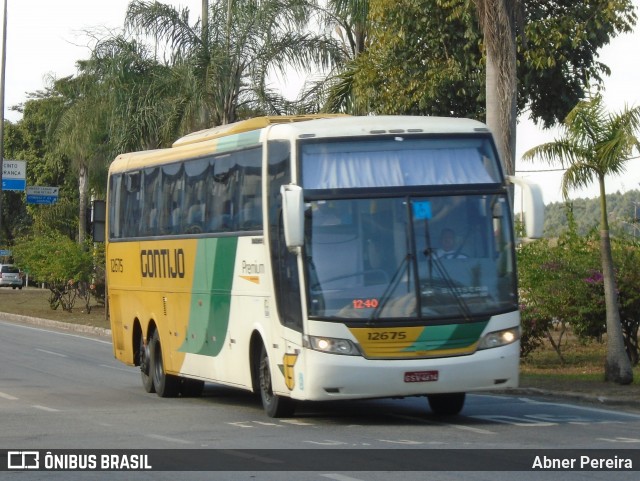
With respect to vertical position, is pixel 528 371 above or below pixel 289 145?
below

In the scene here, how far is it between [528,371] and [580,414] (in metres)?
6.75

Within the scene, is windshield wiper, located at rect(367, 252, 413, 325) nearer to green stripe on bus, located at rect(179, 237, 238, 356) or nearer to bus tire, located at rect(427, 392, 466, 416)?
bus tire, located at rect(427, 392, 466, 416)

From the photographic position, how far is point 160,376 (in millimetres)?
20219

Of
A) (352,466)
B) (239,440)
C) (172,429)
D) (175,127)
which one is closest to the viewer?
(352,466)

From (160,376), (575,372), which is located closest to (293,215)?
(160,376)

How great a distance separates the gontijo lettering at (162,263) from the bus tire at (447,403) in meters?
4.27

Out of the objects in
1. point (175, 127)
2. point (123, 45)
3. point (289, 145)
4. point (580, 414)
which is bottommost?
point (580, 414)

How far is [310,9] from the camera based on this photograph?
35406mm

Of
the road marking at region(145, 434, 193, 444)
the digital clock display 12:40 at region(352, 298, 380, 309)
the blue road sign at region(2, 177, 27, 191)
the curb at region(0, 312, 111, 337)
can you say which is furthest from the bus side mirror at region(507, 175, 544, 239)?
the blue road sign at region(2, 177, 27, 191)

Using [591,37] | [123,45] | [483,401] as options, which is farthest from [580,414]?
[123,45]

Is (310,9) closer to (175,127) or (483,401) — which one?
(175,127)

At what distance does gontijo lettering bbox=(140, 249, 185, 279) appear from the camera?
62.3 ft

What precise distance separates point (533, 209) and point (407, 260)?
4.62 ft

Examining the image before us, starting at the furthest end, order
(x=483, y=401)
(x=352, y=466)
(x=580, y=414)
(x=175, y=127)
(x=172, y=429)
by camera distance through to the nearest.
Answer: (x=175, y=127) → (x=483, y=401) → (x=580, y=414) → (x=172, y=429) → (x=352, y=466)
